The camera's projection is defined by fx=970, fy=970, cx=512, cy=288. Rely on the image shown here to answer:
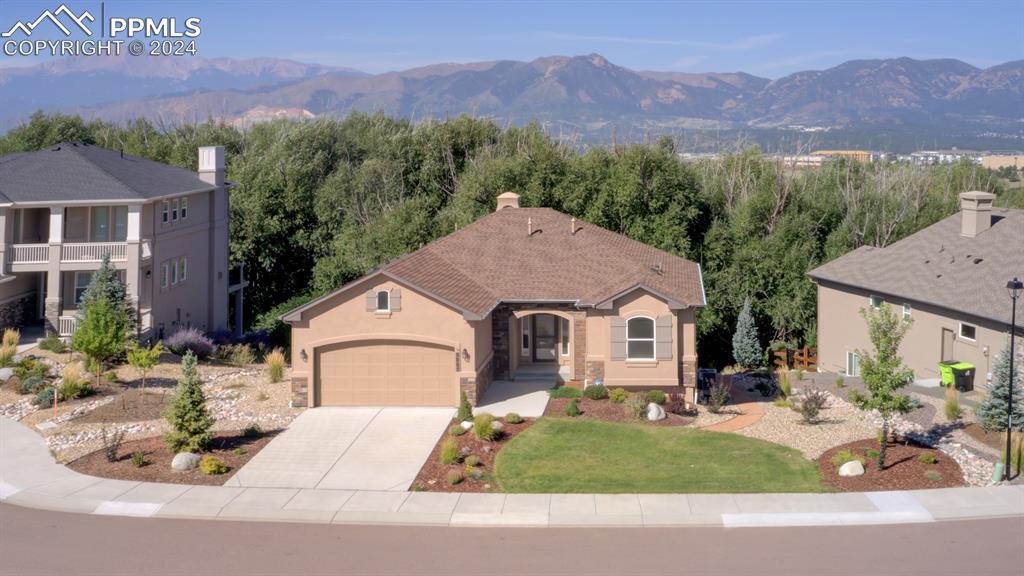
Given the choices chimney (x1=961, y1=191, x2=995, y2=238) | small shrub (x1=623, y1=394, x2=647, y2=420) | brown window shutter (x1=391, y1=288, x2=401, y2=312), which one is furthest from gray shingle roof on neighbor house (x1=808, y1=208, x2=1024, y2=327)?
brown window shutter (x1=391, y1=288, x2=401, y2=312)

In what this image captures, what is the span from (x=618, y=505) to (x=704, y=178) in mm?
34099

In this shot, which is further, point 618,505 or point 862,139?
point 862,139

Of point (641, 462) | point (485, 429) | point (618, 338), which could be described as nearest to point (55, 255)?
point (485, 429)

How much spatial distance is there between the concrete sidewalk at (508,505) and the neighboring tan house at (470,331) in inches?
265

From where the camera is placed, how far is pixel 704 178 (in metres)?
49.6

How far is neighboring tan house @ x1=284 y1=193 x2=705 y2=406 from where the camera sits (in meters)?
25.3

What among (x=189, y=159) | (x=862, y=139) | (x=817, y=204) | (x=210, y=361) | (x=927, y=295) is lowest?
(x=210, y=361)

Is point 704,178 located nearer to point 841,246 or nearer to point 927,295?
point 841,246

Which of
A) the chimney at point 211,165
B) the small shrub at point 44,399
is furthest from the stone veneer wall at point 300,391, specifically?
the chimney at point 211,165

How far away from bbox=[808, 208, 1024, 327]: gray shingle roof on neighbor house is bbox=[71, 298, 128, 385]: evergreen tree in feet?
80.4

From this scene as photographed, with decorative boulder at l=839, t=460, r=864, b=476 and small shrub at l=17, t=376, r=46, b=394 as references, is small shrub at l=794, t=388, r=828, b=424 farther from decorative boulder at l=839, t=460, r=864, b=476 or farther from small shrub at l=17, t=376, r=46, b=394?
small shrub at l=17, t=376, r=46, b=394

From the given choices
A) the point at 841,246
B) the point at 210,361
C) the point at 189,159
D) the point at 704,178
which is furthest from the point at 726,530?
the point at 189,159

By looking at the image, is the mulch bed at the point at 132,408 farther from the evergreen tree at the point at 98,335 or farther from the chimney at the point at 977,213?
the chimney at the point at 977,213

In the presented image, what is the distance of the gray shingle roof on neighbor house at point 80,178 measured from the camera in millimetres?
32875
